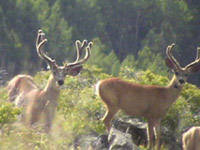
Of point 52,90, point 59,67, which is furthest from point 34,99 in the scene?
point 59,67

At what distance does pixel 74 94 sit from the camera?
13.9 meters

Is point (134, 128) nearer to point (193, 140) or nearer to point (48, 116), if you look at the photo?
point (48, 116)

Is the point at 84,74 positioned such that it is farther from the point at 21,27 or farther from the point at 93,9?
the point at 93,9

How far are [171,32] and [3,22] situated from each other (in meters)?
14.5

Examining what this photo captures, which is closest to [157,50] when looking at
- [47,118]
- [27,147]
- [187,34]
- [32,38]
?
[187,34]

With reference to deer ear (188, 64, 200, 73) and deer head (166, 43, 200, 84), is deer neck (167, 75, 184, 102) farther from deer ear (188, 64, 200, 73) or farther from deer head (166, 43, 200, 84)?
deer ear (188, 64, 200, 73)

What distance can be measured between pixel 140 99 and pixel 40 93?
181cm

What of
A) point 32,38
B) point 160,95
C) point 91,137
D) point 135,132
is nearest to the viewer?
point 91,137

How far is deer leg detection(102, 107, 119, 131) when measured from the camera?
40.9 feet

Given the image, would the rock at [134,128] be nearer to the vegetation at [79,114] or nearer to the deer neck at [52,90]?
the vegetation at [79,114]

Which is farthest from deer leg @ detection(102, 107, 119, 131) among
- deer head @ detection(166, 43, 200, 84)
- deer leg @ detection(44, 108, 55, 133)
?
deer head @ detection(166, 43, 200, 84)

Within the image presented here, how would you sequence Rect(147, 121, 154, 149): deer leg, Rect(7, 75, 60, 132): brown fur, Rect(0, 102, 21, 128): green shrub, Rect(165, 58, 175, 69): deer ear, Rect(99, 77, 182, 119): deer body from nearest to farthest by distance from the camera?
Rect(0, 102, 21, 128): green shrub < Rect(147, 121, 154, 149): deer leg < Rect(7, 75, 60, 132): brown fur < Rect(99, 77, 182, 119): deer body < Rect(165, 58, 175, 69): deer ear

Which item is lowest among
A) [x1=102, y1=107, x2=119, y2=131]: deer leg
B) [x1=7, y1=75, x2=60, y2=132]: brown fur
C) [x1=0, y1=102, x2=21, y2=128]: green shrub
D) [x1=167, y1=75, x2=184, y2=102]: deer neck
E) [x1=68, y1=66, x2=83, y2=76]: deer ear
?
[x1=102, y1=107, x2=119, y2=131]: deer leg

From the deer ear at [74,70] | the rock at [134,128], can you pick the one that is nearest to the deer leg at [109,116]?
the rock at [134,128]
